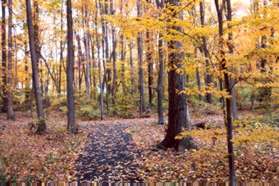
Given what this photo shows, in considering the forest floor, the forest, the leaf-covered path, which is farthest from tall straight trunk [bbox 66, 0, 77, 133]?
the forest floor

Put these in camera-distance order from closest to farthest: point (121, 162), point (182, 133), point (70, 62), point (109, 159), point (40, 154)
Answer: point (182, 133) < point (121, 162) < point (109, 159) < point (40, 154) < point (70, 62)

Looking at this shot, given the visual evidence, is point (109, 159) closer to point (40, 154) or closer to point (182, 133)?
point (40, 154)

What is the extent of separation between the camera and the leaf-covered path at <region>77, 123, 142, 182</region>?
8688 mm

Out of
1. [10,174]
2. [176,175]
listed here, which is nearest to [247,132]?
[176,175]

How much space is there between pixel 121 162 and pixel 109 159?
0.56 metres

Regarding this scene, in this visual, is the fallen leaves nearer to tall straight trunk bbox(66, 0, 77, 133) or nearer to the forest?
the forest

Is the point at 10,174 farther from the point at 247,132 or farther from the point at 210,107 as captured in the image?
the point at 210,107

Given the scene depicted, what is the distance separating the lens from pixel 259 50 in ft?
21.7

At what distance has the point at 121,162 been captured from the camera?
9.76 meters

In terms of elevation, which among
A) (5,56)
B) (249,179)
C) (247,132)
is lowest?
(249,179)

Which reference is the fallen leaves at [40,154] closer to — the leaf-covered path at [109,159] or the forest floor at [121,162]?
the forest floor at [121,162]

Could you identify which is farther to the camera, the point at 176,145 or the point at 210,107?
the point at 210,107

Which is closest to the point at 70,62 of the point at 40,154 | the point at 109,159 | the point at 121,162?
the point at 40,154

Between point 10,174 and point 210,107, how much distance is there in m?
16.1
